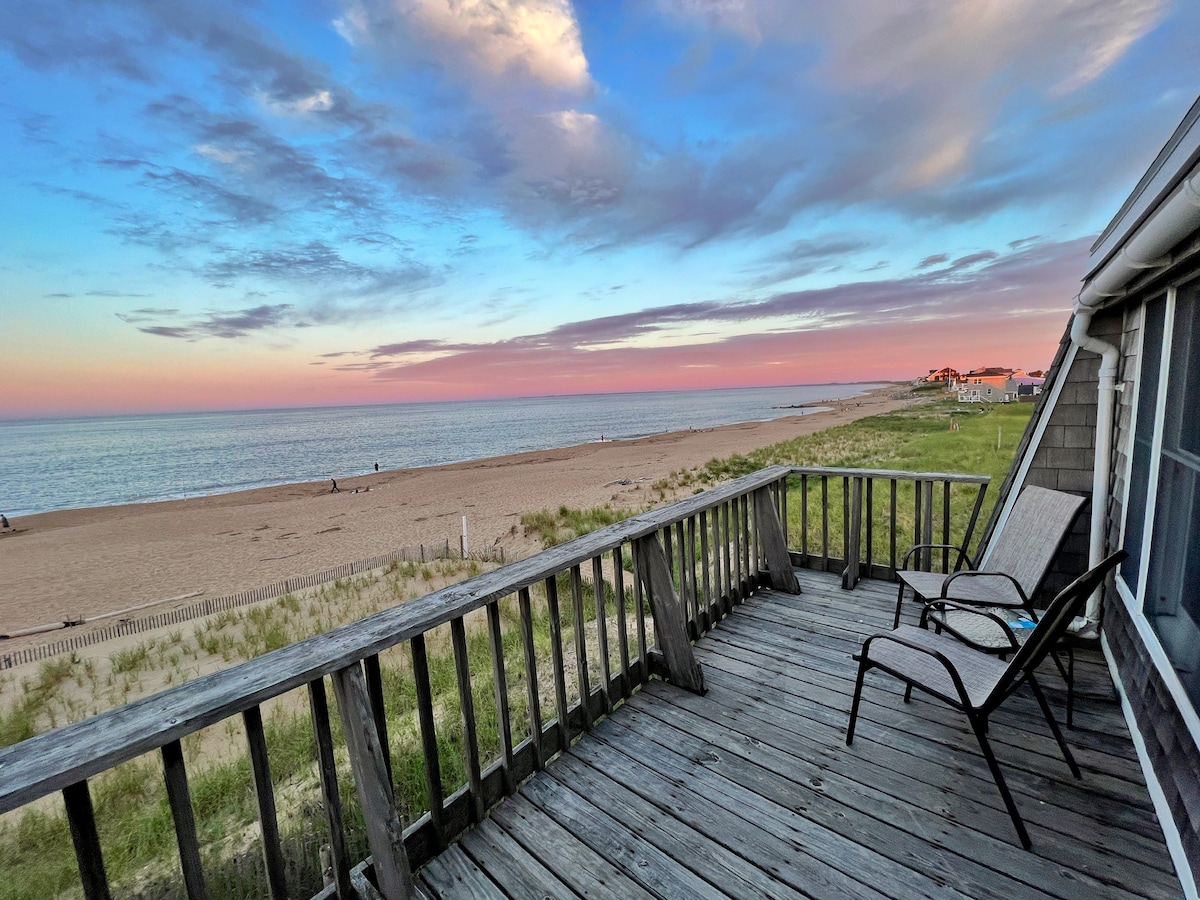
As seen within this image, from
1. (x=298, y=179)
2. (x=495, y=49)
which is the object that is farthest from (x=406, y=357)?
(x=495, y=49)

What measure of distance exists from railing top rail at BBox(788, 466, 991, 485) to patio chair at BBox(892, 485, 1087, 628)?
34 cm

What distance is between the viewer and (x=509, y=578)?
68.8 inches

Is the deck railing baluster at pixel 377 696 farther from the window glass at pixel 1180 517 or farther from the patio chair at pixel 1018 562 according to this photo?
the patio chair at pixel 1018 562

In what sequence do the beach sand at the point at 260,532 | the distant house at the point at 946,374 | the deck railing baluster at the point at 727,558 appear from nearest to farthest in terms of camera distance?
the deck railing baluster at the point at 727,558
the beach sand at the point at 260,532
the distant house at the point at 946,374

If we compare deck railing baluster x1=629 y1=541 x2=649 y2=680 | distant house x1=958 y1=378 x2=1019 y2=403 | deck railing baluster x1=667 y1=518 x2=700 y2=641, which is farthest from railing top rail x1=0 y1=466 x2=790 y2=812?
distant house x1=958 y1=378 x2=1019 y2=403

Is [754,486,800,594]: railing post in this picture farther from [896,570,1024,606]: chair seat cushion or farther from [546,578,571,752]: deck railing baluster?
[546,578,571,752]: deck railing baluster

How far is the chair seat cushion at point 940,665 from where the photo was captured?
1.85 meters

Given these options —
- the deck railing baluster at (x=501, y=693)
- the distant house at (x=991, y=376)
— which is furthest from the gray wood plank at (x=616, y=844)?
the distant house at (x=991, y=376)

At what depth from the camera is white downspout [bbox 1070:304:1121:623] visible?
2.77 meters

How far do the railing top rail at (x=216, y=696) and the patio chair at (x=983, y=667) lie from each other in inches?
55.4

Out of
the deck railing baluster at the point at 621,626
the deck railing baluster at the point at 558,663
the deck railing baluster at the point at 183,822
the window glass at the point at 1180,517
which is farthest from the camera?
the deck railing baluster at the point at 621,626

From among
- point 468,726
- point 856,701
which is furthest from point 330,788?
point 856,701

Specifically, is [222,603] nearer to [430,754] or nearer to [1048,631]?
[430,754]

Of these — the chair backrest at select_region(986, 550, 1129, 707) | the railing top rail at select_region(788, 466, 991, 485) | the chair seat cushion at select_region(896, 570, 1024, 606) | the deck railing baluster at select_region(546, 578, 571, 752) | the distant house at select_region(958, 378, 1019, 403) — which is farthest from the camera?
the distant house at select_region(958, 378, 1019, 403)
